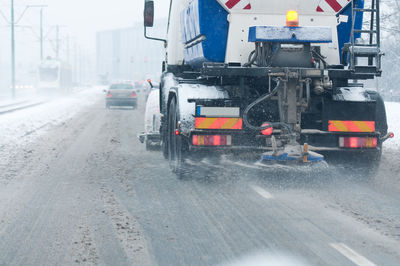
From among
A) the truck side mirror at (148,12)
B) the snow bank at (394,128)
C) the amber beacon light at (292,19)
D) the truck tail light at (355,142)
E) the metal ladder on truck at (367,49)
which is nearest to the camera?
the amber beacon light at (292,19)

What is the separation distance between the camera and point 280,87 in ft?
28.0

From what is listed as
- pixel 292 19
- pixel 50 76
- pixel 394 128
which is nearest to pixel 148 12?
pixel 292 19

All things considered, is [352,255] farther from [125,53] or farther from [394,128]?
[125,53]

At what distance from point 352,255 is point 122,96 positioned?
95.5 feet

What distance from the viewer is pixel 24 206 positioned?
7129mm

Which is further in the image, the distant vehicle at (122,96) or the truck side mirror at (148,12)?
the distant vehicle at (122,96)

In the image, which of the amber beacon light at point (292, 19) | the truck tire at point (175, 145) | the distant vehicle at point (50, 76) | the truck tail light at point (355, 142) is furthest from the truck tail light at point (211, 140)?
the distant vehicle at point (50, 76)

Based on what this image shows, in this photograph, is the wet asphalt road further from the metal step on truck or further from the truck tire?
the metal step on truck

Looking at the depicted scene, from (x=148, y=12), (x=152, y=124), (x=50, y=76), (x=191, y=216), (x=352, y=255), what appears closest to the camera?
(x=352, y=255)

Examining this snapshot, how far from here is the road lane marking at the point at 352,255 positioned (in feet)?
15.7

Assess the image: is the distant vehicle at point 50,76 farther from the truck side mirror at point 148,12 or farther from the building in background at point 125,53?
the building in background at point 125,53

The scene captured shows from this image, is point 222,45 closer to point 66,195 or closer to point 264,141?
point 264,141

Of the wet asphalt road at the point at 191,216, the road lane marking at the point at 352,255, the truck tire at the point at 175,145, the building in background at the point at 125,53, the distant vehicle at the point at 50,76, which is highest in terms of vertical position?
the building in background at the point at 125,53

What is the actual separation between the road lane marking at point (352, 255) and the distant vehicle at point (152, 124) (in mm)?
7082
